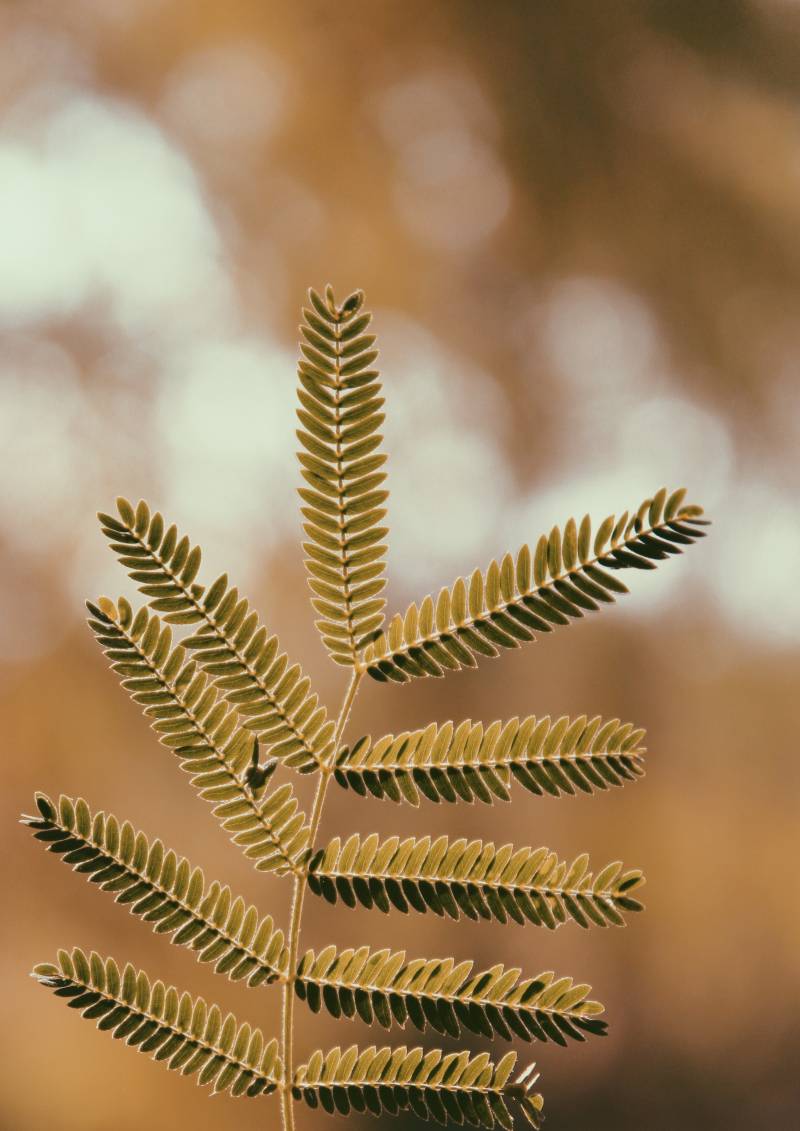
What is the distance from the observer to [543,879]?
1.54ft

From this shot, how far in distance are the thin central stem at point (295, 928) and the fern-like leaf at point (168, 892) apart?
2cm

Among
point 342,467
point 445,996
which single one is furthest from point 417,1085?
point 342,467

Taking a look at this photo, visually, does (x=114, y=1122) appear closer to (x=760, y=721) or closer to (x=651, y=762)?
(x=651, y=762)

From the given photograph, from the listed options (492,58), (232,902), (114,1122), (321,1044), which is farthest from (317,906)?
(492,58)

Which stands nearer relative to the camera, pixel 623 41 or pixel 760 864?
pixel 760 864

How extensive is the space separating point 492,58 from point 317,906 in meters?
1.96

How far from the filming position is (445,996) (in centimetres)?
47

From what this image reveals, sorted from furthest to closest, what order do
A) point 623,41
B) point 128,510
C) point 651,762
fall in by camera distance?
point 623,41
point 651,762
point 128,510

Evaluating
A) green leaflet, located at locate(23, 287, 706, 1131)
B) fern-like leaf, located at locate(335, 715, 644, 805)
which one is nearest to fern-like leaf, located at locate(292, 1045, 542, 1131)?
green leaflet, located at locate(23, 287, 706, 1131)

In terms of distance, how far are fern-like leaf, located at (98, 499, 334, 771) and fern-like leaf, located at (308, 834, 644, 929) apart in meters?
0.05

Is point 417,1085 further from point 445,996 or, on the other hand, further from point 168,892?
point 168,892

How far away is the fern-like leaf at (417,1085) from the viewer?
46 cm

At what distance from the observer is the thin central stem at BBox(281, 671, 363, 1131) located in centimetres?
44

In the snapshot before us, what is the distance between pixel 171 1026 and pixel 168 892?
0.21ft
